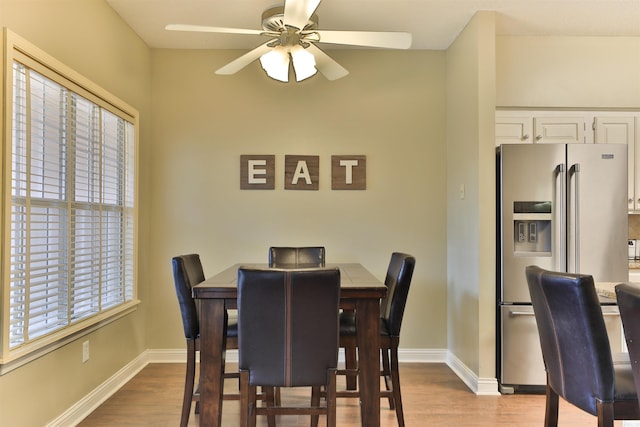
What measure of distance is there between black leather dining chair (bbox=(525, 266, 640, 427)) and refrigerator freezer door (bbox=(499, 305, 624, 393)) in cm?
123

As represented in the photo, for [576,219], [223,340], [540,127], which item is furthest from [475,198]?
[223,340]

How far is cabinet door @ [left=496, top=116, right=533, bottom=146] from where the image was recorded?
3.42m

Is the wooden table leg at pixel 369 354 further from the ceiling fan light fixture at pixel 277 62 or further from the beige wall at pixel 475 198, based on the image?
the ceiling fan light fixture at pixel 277 62

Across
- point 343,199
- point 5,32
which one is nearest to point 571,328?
point 343,199

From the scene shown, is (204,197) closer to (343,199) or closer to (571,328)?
(343,199)

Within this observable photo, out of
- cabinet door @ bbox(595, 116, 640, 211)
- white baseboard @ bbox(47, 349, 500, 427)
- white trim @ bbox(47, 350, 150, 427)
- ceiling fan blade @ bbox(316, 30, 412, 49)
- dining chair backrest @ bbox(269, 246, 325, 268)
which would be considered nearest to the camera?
ceiling fan blade @ bbox(316, 30, 412, 49)

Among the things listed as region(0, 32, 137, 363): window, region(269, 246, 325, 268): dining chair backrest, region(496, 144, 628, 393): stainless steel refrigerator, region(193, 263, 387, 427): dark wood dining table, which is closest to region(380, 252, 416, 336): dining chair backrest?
region(193, 263, 387, 427): dark wood dining table

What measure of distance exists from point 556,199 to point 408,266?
51.8 inches

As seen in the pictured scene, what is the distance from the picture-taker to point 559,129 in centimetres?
343

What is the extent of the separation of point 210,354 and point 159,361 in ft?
6.22

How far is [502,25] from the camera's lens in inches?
128

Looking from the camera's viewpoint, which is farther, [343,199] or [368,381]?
[343,199]

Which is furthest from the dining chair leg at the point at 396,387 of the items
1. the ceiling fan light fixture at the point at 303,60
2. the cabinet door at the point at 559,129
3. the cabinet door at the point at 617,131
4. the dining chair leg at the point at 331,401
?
the cabinet door at the point at 617,131

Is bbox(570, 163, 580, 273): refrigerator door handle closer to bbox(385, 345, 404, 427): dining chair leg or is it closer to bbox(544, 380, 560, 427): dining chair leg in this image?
bbox(544, 380, 560, 427): dining chair leg
